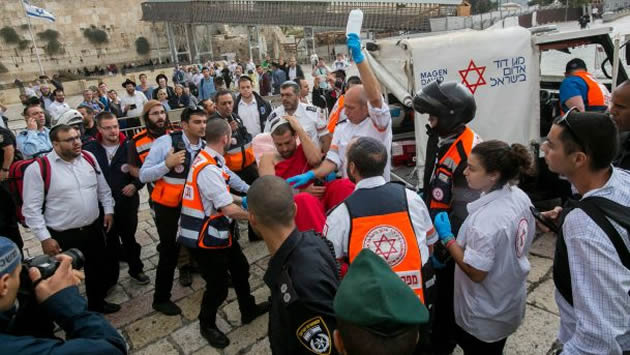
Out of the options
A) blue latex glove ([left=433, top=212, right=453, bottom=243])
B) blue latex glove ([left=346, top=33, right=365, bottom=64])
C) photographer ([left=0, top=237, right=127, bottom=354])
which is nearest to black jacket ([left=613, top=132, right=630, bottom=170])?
blue latex glove ([left=433, top=212, right=453, bottom=243])

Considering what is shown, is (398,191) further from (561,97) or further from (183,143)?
(561,97)

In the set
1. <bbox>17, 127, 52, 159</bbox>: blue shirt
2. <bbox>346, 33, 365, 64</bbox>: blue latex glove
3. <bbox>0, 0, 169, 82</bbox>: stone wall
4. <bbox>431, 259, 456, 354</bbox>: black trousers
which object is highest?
<bbox>0, 0, 169, 82</bbox>: stone wall

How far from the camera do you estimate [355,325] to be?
1.13m

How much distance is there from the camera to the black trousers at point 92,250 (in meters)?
3.49

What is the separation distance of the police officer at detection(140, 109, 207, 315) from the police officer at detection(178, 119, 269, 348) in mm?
544

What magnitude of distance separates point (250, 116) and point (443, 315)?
13.5 feet

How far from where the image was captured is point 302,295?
1.54 meters

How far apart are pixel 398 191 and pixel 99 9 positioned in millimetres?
56499

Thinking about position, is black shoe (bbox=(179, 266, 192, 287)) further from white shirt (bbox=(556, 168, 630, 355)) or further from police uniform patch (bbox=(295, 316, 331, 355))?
white shirt (bbox=(556, 168, 630, 355))

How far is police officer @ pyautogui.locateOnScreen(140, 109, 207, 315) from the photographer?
363 centimetres

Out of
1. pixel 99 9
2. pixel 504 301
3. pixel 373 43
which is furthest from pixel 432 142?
pixel 99 9

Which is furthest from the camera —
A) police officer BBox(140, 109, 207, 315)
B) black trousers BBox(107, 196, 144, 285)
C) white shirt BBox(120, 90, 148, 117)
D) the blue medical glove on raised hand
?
white shirt BBox(120, 90, 148, 117)

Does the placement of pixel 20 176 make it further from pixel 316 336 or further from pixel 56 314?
pixel 316 336

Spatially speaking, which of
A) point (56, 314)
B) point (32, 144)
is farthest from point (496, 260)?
point (32, 144)
